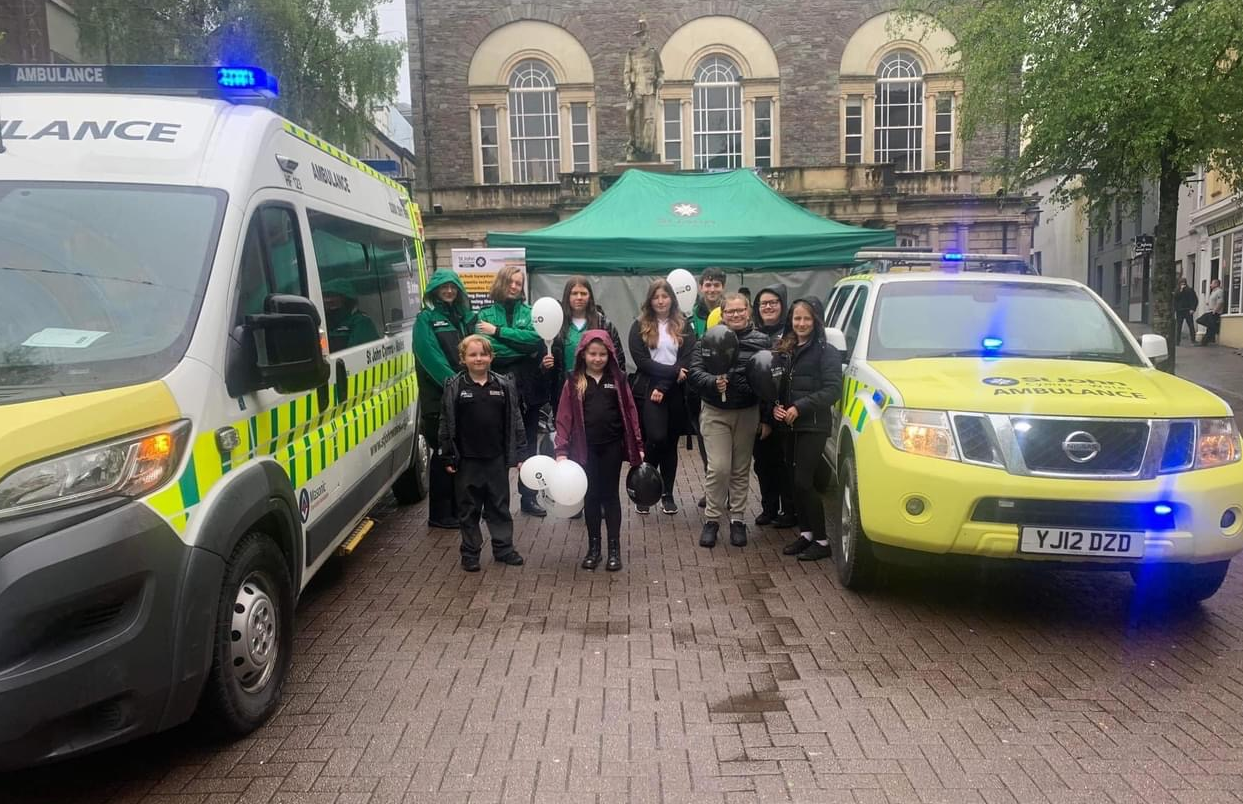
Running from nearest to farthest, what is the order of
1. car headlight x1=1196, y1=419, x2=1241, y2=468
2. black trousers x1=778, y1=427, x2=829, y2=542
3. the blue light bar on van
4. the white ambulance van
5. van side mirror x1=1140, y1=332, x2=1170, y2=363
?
the white ambulance van → the blue light bar on van → car headlight x1=1196, y1=419, x2=1241, y2=468 → van side mirror x1=1140, y1=332, x2=1170, y2=363 → black trousers x1=778, y1=427, x2=829, y2=542

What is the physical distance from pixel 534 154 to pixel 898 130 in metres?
12.1

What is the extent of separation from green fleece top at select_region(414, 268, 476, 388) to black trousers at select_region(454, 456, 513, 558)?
95 centimetres

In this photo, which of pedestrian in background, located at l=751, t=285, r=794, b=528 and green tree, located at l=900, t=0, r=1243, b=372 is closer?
pedestrian in background, located at l=751, t=285, r=794, b=528

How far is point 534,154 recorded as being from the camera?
94.2 ft

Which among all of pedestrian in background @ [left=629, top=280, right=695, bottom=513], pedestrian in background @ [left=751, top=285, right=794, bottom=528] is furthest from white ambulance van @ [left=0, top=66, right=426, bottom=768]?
pedestrian in background @ [left=751, top=285, right=794, bottom=528]

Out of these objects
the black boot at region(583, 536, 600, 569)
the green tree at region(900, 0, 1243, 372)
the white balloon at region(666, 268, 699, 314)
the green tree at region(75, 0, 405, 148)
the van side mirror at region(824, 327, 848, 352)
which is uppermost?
the green tree at region(75, 0, 405, 148)

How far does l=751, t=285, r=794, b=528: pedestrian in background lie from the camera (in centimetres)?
596

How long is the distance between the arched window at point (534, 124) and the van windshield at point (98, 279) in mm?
25559

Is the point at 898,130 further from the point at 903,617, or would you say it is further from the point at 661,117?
the point at 903,617

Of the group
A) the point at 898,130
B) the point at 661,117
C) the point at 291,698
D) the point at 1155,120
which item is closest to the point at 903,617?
the point at 291,698

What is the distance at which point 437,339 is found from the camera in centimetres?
610

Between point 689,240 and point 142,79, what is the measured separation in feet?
25.6

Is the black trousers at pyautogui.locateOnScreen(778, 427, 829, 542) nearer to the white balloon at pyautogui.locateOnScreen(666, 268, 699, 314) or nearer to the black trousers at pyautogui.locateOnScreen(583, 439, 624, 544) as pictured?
the black trousers at pyautogui.locateOnScreen(583, 439, 624, 544)

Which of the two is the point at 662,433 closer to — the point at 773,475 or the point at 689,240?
the point at 773,475
